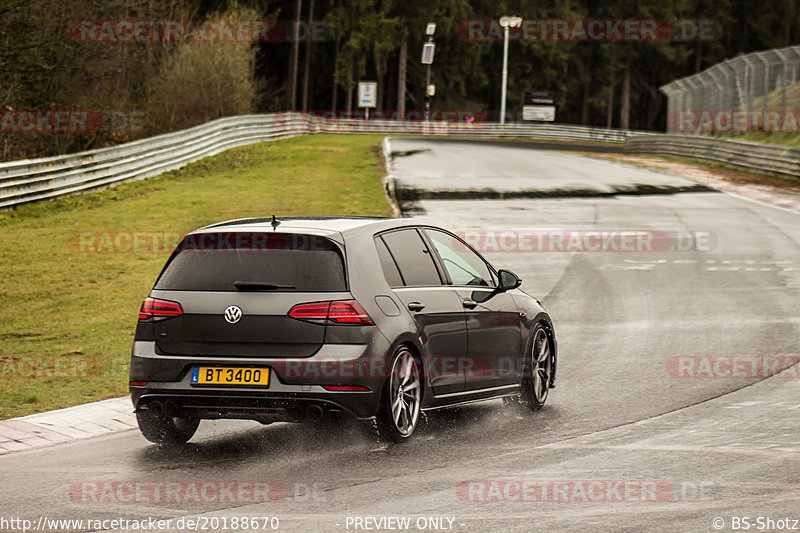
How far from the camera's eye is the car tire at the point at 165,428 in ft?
25.6

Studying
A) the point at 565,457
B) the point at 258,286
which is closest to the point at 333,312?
the point at 258,286

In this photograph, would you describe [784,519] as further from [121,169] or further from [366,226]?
[121,169]

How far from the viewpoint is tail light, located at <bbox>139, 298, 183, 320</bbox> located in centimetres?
750

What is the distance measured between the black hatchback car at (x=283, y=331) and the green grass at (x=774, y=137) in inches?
1332

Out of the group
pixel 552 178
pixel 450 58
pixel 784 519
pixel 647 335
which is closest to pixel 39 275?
pixel 647 335

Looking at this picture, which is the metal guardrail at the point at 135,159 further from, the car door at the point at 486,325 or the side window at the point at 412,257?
the side window at the point at 412,257

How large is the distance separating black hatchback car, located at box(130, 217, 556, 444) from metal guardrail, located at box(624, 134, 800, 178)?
2950cm

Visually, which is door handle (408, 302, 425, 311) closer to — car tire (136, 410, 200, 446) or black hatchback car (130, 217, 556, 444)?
black hatchback car (130, 217, 556, 444)

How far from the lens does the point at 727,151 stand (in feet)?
134

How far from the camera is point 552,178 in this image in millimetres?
36062

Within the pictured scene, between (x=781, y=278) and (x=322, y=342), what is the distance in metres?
12.4

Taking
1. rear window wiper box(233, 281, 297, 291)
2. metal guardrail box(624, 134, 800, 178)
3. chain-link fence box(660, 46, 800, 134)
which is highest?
chain-link fence box(660, 46, 800, 134)

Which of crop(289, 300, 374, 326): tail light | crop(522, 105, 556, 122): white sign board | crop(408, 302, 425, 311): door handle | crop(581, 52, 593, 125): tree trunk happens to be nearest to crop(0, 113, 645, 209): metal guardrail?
crop(408, 302, 425, 311): door handle

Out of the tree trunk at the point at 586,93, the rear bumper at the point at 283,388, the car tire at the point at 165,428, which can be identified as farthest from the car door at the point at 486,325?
the tree trunk at the point at 586,93
